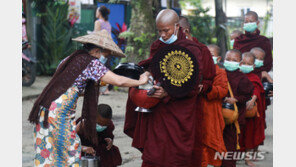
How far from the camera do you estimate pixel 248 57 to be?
6594 millimetres

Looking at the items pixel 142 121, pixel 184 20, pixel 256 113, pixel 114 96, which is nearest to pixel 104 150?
pixel 142 121

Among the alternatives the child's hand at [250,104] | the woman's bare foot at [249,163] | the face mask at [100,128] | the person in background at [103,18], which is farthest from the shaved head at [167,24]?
the person in background at [103,18]

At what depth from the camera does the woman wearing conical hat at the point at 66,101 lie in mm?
4285

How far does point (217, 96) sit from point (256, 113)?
148 centimetres

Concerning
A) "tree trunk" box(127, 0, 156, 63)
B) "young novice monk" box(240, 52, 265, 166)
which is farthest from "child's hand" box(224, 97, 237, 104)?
"tree trunk" box(127, 0, 156, 63)

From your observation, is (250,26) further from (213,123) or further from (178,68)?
(178,68)

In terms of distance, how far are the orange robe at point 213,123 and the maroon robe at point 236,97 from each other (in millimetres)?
409

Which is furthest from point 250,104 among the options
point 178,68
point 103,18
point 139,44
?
point 139,44

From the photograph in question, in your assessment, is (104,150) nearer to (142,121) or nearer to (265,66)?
(142,121)

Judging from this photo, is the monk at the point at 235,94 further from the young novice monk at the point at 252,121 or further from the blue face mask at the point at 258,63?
the blue face mask at the point at 258,63

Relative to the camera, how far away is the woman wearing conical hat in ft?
14.1

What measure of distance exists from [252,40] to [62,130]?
4.35 m

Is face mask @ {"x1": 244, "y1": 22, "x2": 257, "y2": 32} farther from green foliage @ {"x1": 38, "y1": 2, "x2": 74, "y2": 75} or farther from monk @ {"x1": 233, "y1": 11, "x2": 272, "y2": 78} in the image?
green foliage @ {"x1": 38, "y1": 2, "x2": 74, "y2": 75}

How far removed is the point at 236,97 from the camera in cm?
586
